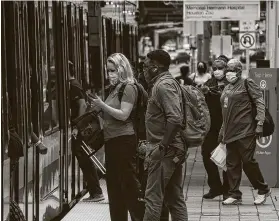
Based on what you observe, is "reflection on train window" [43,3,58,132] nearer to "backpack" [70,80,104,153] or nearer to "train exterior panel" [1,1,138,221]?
"train exterior panel" [1,1,138,221]

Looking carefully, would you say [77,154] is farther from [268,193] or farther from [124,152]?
[124,152]

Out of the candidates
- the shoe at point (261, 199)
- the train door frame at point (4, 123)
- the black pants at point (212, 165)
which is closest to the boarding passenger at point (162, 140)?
the train door frame at point (4, 123)

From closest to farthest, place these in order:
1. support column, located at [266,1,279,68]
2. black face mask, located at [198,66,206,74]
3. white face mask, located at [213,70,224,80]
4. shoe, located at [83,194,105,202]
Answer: shoe, located at [83,194,105,202]
white face mask, located at [213,70,224,80]
support column, located at [266,1,279,68]
black face mask, located at [198,66,206,74]

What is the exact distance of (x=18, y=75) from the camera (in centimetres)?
840

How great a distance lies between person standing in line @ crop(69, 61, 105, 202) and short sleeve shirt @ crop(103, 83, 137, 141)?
2.40m

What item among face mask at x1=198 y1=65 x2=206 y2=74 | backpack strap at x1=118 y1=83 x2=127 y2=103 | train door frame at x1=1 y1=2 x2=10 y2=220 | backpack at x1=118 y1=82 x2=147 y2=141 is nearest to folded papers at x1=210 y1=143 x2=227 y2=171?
backpack at x1=118 y1=82 x2=147 y2=141

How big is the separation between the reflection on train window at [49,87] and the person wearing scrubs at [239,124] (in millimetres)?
2529

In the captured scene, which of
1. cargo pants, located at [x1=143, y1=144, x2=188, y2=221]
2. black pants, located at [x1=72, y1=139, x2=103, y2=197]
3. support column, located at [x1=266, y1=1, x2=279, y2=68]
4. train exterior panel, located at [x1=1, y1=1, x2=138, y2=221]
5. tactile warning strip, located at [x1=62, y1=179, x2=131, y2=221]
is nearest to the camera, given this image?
train exterior panel, located at [x1=1, y1=1, x2=138, y2=221]

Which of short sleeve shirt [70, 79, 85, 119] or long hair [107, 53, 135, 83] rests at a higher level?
long hair [107, 53, 135, 83]

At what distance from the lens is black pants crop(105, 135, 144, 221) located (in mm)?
9258

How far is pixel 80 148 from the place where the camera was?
12.3m

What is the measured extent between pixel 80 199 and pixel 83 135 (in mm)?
3574

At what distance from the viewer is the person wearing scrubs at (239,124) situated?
40.1 feet

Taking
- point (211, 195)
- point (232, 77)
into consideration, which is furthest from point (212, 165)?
point (232, 77)
